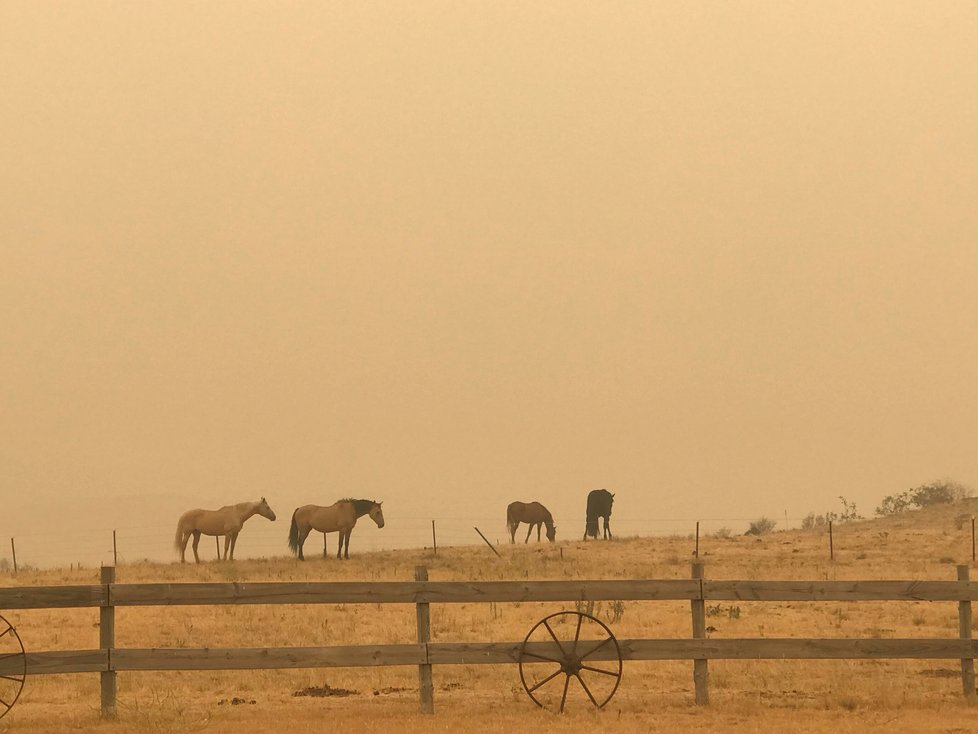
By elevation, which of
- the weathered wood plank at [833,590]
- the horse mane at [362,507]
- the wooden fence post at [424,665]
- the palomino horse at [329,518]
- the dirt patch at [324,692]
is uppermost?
the horse mane at [362,507]

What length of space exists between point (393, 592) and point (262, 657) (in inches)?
59.8

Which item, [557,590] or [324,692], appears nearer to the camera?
[557,590]

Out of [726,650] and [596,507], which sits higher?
[596,507]

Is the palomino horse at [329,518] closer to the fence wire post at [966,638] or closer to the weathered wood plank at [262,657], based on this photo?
the weathered wood plank at [262,657]

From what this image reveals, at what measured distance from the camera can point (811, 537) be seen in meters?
45.5

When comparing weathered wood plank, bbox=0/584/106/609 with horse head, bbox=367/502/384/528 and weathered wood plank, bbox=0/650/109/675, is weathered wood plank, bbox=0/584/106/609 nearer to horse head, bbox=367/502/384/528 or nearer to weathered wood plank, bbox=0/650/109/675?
weathered wood plank, bbox=0/650/109/675

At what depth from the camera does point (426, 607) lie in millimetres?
12820

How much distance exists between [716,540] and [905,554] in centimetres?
927

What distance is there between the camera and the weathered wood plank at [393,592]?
12.6 meters

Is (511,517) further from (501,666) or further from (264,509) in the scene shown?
(501,666)

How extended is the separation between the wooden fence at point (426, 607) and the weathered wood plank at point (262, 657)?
11mm

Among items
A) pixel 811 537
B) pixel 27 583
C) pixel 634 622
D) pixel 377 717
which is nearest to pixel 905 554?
pixel 811 537

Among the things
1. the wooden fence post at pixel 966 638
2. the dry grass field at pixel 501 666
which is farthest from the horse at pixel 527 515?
the wooden fence post at pixel 966 638

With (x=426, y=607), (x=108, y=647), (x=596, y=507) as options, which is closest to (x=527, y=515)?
(x=596, y=507)
